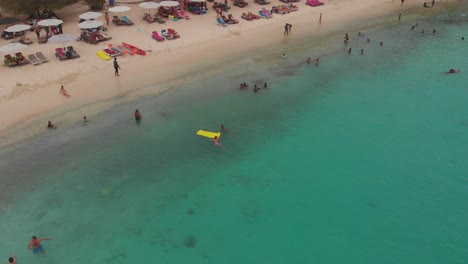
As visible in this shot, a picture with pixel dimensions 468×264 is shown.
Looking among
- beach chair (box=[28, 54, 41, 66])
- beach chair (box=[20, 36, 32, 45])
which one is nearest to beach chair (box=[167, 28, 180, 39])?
beach chair (box=[28, 54, 41, 66])

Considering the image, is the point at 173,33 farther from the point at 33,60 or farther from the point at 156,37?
the point at 33,60

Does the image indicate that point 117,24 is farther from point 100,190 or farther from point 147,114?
point 100,190

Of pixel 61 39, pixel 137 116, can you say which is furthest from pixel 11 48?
pixel 137 116

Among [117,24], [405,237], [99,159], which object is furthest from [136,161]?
[117,24]

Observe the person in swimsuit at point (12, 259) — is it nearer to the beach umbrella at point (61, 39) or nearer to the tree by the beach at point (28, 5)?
the beach umbrella at point (61, 39)

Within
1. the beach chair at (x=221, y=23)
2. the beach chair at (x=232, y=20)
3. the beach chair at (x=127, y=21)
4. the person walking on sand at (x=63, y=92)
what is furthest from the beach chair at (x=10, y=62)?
the beach chair at (x=232, y=20)

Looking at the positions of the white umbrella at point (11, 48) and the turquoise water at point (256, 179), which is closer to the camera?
the turquoise water at point (256, 179)
